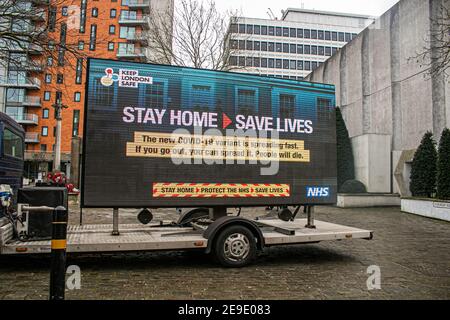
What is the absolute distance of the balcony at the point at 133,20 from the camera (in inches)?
2334

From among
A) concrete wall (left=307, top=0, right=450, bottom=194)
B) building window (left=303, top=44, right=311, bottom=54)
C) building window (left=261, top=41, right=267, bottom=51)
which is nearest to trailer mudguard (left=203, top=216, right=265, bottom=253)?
concrete wall (left=307, top=0, right=450, bottom=194)

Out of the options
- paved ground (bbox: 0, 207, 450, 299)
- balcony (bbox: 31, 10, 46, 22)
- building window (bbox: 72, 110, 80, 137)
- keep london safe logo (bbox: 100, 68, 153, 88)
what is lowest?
paved ground (bbox: 0, 207, 450, 299)

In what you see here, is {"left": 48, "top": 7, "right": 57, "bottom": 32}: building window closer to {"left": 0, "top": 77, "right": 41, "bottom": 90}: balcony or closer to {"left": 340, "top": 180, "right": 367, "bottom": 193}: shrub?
{"left": 0, "top": 77, "right": 41, "bottom": 90}: balcony

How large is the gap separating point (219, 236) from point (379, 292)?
2889 millimetres

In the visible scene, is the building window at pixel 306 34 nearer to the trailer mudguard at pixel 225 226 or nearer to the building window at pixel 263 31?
the building window at pixel 263 31

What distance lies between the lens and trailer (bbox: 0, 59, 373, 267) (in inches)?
260

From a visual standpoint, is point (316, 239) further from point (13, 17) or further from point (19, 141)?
point (13, 17)

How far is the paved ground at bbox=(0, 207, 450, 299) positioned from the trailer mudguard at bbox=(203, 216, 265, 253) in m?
0.53

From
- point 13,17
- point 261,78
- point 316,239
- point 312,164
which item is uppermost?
point 13,17

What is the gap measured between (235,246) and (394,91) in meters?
24.6

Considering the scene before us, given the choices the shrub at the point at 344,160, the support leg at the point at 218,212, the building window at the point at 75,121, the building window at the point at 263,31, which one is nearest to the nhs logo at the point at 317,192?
the support leg at the point at 218,212

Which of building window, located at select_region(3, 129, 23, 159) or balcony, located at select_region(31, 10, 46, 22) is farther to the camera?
balcony, located at select_region(31, 10, 46, 22)
